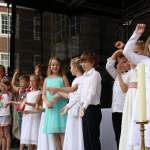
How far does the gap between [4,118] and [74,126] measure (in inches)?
89.8

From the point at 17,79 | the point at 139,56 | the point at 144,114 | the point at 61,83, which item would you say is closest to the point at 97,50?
the point at 17,79

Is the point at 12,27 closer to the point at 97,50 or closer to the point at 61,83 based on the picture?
the point at 97,50

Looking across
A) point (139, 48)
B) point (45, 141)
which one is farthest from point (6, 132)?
point (139, 48)

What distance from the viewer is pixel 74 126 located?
5805mm

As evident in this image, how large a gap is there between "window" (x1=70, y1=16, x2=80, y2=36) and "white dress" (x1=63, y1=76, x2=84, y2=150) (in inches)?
122

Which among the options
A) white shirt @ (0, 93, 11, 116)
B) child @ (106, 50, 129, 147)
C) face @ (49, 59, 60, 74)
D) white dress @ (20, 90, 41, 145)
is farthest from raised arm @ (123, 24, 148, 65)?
white shirt @ (0, 93, 11, 116)

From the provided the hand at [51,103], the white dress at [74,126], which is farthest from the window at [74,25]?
the white dress at [74,126]

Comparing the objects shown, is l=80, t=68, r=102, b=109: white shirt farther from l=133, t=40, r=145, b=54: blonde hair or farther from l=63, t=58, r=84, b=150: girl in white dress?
l=133, t=40, r=145, b=54: blonde hair

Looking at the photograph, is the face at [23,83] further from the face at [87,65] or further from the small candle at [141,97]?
the small candle at [141,97]

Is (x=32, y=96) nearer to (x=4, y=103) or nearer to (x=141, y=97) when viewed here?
(x=4, y=103)

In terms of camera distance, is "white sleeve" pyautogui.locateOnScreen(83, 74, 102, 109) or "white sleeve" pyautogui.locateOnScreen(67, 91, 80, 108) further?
"white sleeve" pyautogui.locateOnScreen(67, 91, 80, 108)

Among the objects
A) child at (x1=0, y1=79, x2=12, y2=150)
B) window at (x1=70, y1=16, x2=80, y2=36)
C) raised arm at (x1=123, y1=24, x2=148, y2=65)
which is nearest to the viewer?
raised arm at (x1=123, y1=24, x2=148, y2=65)

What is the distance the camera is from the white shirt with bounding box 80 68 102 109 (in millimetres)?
5273

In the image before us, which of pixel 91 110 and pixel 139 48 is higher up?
pixel 139 48
